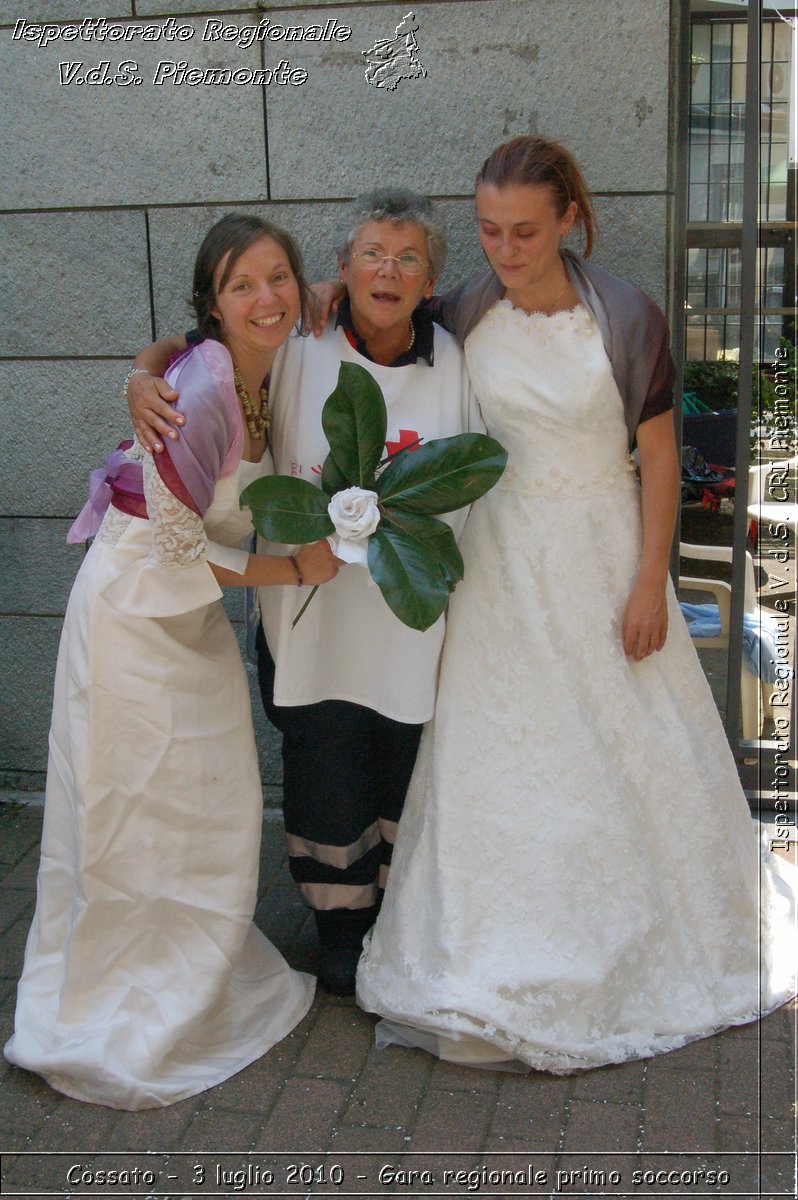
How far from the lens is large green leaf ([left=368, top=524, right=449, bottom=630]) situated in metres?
2.59

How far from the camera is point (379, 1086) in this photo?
279 cm

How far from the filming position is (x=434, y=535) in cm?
268

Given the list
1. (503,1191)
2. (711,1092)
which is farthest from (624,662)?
(503,1191)

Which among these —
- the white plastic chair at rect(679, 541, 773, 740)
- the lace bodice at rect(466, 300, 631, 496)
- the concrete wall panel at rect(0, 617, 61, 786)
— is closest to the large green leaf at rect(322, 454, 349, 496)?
the lace bodice at rect(466, 300, 631, 496)

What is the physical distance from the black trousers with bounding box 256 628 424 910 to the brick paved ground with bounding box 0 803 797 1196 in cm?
40

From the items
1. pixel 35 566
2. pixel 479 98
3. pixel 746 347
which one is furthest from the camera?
pixel 35 566

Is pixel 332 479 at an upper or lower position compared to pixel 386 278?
lower

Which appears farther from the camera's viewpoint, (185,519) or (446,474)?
(446,474)

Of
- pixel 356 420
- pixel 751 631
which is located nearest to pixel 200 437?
pixel 356 420

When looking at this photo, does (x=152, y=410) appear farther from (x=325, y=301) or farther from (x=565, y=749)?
(x=565, y=749)

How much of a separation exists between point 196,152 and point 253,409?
4.60 feet

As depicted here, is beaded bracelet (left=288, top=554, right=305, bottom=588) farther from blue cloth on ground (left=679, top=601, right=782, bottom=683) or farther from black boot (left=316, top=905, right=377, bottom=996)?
blue cloth on ground (left=679, top=601, right=782, bottom=683)

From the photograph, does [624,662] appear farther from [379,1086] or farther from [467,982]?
[379,1086]

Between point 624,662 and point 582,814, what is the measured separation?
1.23 ft
